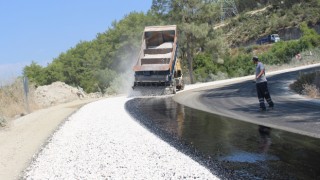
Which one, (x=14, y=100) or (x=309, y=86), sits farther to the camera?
(x=14, y=100)

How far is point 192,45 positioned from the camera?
37188mm

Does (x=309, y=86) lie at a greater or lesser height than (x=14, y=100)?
lesser

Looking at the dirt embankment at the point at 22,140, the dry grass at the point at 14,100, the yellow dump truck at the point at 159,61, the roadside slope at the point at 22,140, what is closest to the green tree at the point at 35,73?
the yellow dump truck at the point at 159,61

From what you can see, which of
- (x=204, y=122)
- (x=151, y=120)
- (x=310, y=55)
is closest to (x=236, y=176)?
(x=204, y=122)

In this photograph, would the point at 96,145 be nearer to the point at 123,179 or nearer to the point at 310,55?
the point at 123,179

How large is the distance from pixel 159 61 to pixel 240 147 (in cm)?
1621

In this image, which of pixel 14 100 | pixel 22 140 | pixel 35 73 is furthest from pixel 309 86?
pixel 35 73

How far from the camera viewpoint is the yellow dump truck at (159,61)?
76.4ft

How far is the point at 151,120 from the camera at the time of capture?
13.2 meters

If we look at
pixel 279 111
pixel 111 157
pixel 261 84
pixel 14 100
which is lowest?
pixel 279 111

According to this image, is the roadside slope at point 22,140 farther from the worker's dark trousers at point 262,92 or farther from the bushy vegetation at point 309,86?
the bushy vegetation at point 309,86

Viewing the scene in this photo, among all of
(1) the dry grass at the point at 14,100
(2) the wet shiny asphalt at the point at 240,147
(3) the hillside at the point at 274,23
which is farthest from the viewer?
(3) the hillside at the point at 274,23

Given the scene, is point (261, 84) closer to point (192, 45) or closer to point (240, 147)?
point (240, 147)

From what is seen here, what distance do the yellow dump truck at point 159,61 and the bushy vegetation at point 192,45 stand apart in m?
8.04
